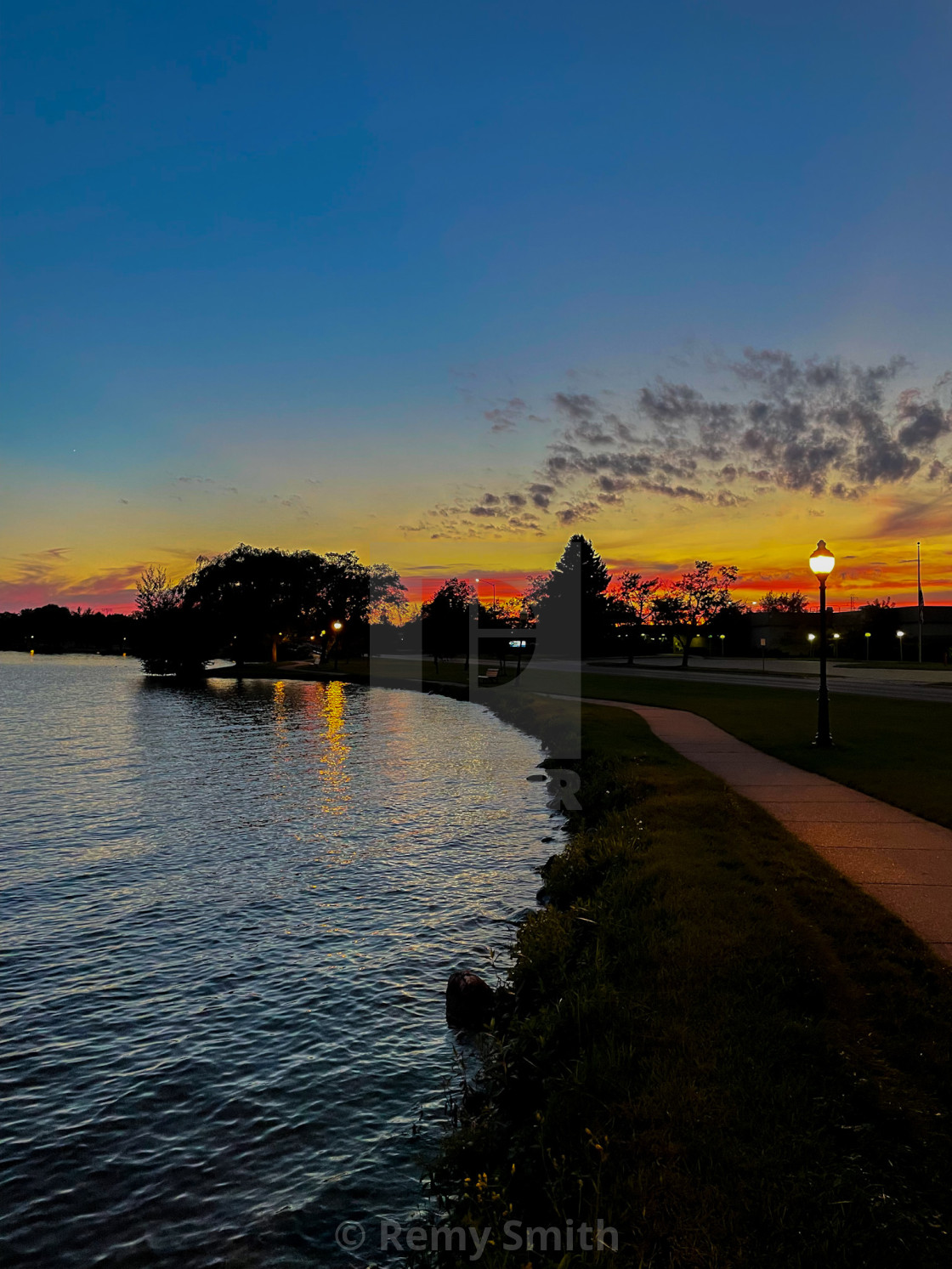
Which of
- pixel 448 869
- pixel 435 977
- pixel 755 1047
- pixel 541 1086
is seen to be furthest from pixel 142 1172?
pixel 448 869

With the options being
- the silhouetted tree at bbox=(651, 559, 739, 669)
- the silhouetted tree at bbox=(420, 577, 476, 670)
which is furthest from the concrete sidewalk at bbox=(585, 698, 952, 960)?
the silhouetted tree at bbox=(651, 559, 739, 669)

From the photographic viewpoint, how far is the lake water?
18.5 ft

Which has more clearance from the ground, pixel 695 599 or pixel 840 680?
pixel 695 599

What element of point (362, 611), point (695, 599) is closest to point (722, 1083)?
point (695, 599)

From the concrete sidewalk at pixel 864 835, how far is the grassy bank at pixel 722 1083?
0.37m

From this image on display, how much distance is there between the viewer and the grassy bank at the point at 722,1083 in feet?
12.9

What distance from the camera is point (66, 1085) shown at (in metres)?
7.06

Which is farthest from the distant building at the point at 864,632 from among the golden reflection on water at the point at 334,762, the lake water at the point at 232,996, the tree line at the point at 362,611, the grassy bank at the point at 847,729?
the lake water at the point at 232,996

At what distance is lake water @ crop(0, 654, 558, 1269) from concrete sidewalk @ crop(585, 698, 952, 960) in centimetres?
368

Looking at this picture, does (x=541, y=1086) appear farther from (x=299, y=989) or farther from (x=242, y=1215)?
(x=299, y=989)

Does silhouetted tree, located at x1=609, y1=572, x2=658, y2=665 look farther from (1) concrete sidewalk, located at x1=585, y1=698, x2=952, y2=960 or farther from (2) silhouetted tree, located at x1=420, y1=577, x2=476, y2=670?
(1) concrete sidewalk, located at x1=585, y1=698, x2=952, y2=960

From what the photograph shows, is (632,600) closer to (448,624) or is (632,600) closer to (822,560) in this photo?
(448,624)

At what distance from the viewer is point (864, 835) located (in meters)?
10.7

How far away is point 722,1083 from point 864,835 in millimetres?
6626
